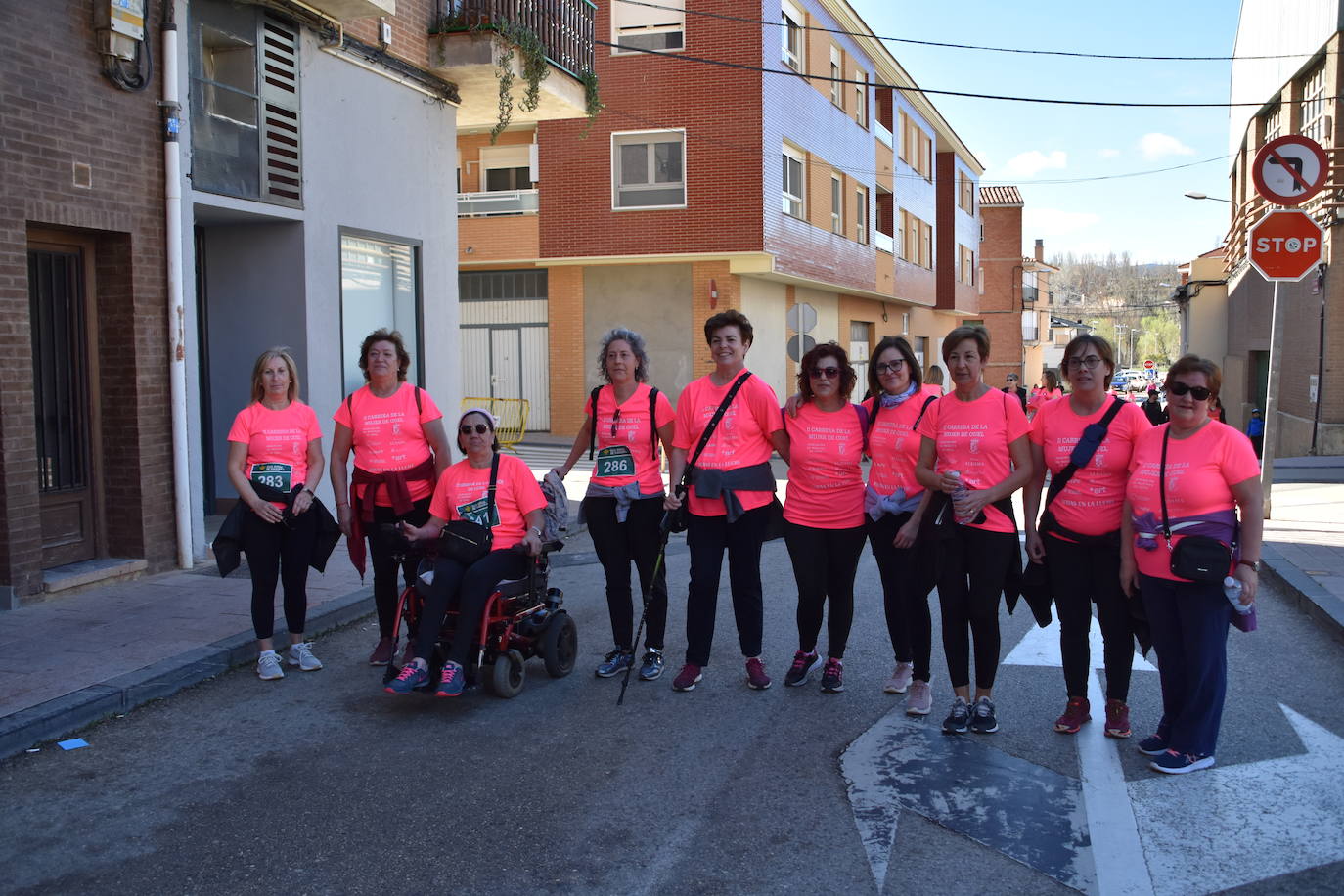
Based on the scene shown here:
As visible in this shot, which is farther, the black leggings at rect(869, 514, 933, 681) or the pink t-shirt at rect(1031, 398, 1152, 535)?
the black leggings at rect(869, 514, 933, 681)

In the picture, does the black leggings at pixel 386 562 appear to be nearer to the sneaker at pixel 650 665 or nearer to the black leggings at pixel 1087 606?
the sneaker at pixel 650 665

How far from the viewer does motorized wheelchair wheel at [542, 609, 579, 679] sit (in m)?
6.34

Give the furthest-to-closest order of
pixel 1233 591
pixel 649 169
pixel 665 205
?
pixel 649 169 < pixel 665 205 < pixel 1233 591

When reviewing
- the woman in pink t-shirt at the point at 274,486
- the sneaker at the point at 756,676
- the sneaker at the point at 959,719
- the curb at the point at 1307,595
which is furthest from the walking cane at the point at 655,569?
the curb at the point at 1307,595

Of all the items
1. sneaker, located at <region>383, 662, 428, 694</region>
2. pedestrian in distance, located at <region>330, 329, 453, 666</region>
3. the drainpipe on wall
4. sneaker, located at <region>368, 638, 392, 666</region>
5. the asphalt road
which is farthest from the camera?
the drainpipe on wall

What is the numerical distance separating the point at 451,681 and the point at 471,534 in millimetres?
737

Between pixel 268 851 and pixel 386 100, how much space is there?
31.3 feet

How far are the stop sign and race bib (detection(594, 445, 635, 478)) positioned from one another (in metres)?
8.18

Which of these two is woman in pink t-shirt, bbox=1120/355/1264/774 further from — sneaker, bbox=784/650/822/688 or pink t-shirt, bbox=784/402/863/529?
sneaker, bbox=784/650/822/688

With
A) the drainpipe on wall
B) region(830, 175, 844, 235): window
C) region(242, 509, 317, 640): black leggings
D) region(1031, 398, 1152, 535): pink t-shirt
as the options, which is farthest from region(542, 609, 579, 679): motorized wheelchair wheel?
region(830, 175, 844, 235): window

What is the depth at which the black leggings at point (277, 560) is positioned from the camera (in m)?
6.53

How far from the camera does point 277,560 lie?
665 centimetres

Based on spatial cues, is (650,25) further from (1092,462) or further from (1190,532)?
(1190,532)

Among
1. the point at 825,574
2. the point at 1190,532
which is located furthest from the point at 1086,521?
the point at 825,574
